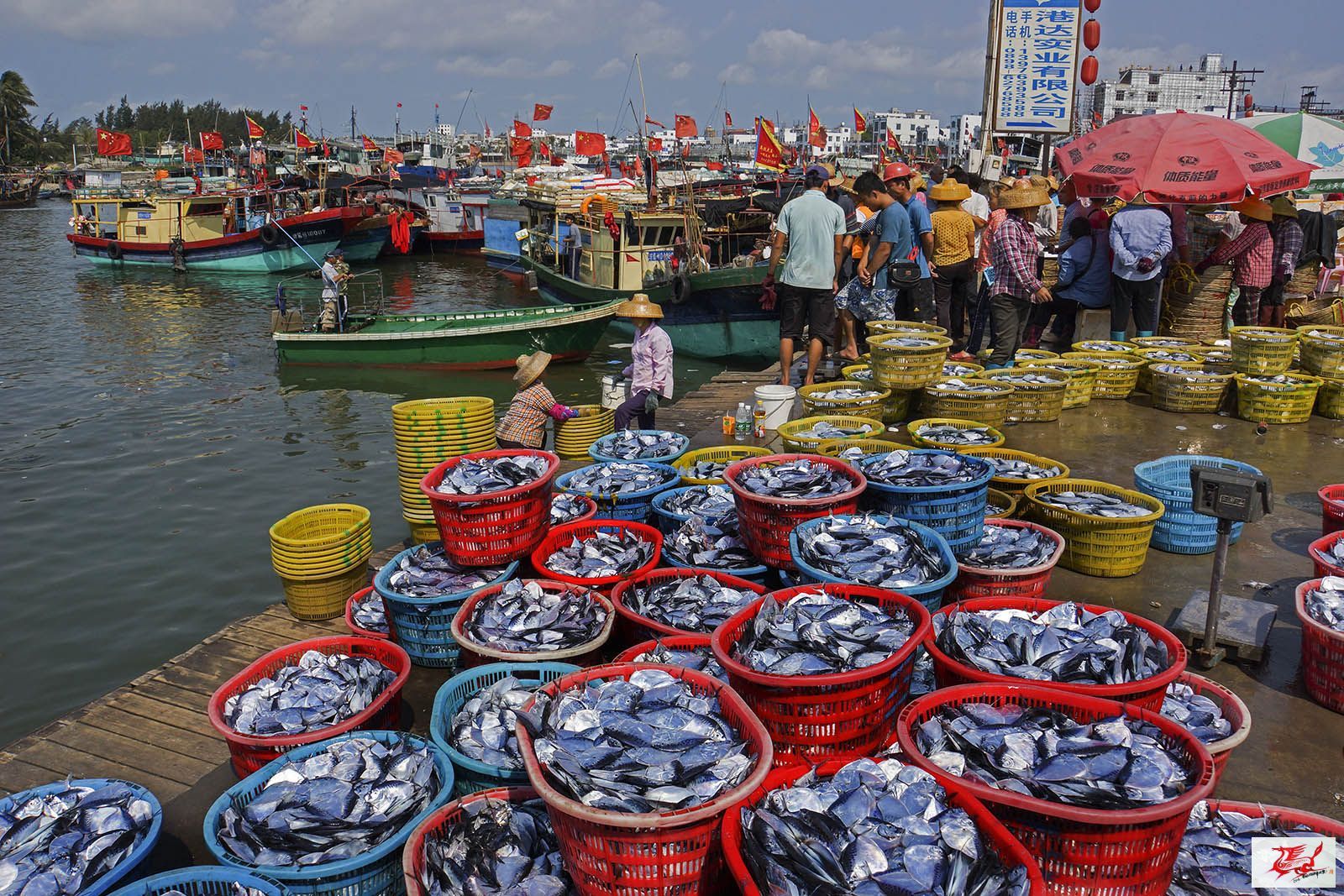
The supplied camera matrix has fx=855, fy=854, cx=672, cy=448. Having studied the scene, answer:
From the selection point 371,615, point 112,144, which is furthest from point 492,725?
point 112,144

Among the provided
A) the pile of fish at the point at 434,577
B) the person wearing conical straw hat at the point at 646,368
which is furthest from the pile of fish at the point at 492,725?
the person wearing conical straw hat at the point at 646,368

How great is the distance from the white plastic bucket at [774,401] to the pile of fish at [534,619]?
3.46 m

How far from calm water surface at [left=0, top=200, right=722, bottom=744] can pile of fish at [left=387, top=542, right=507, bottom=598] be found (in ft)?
12.4

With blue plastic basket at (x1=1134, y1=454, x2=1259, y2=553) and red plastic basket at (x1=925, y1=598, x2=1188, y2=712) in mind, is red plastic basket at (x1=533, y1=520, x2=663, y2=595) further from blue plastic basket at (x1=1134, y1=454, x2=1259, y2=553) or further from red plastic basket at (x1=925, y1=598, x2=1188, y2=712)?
blue plastic basket at (x1=1134, y1=454, x2=1259, y2=553)

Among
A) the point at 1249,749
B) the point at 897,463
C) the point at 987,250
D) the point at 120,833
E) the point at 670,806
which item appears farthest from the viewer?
the point at 987,250

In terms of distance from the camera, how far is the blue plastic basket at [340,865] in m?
2.50

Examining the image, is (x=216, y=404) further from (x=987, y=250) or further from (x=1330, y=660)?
(x=1330, y=660)

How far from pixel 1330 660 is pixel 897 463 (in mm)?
1910

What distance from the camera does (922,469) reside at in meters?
4.25

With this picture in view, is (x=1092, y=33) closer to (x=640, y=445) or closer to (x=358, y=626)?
(x=640, y=445)

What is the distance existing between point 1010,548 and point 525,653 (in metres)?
2.32

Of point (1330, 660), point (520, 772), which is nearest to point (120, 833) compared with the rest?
point (520, 772)

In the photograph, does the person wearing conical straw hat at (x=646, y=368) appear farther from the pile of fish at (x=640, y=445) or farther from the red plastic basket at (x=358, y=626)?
the red plastic basket at (x=358, y=626)

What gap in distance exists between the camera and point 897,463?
4.39 m
